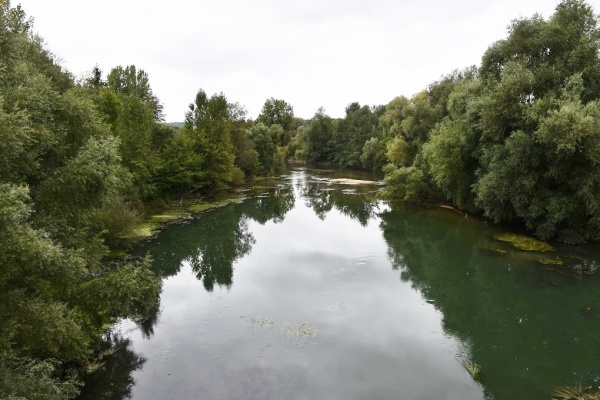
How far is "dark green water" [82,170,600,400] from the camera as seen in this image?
11.7 metres

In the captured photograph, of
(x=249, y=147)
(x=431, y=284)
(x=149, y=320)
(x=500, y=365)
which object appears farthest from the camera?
(x=249, y=147)

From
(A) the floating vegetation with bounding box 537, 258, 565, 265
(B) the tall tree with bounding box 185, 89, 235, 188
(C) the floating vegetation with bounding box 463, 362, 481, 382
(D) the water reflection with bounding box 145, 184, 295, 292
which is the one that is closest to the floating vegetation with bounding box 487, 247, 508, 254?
(A) the floating vegetation with bounding box 537, 258, 565, 265

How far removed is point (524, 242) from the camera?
1006 inches

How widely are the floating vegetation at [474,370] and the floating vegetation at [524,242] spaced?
46.8 ft

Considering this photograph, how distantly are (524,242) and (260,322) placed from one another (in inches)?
721

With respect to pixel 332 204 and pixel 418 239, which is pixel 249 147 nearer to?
pixel 332 204

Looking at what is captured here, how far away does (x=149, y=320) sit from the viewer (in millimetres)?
15781

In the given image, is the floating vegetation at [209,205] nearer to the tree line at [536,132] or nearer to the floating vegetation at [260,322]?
the tree line at [536,132]

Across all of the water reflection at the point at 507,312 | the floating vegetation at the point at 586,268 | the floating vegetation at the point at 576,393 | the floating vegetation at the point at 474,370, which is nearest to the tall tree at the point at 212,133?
the water reflection at the point at 507,312

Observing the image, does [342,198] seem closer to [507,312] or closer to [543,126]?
[543,126]

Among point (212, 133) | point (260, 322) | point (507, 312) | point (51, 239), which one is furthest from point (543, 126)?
point (212, 133)

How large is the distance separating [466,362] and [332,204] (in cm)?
3111

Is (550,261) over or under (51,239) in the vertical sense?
under

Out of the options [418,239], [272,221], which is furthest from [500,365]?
[272,221]
